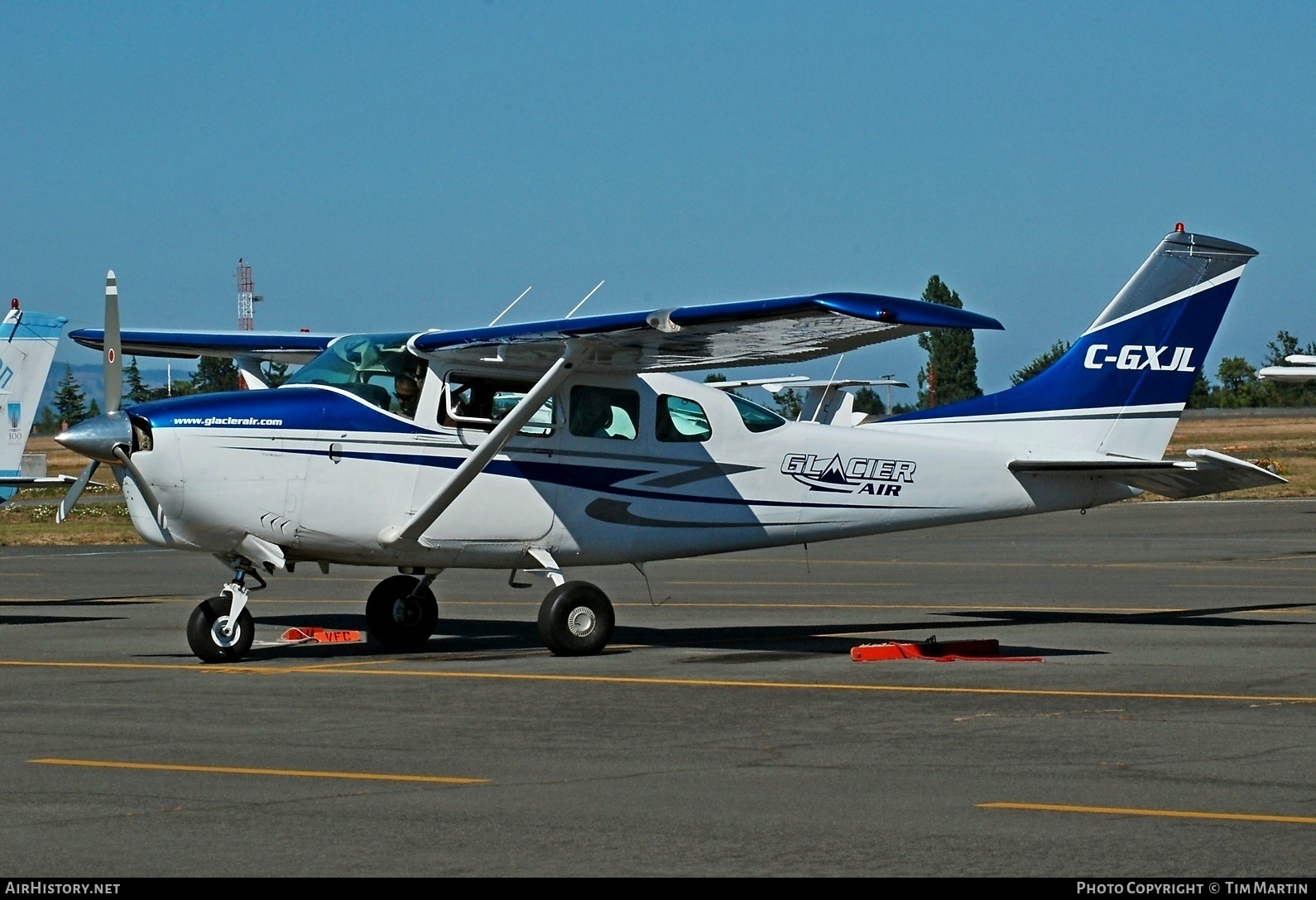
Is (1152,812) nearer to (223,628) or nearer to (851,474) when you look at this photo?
(223,628)

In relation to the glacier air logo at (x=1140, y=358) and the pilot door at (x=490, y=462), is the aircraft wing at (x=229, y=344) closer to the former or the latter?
the pilot door at (x=490, y=462)

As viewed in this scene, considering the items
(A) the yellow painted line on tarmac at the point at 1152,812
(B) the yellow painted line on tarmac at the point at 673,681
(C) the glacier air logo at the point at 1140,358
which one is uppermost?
(C) the glacier air logo at the point at 1140,358

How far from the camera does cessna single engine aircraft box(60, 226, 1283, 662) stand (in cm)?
1275

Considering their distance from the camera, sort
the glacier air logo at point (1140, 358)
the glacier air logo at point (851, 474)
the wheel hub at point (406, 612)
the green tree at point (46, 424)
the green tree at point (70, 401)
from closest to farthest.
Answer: the wheel hub at point (406, 612) → the glacier air logo at point (851, 474) → the glacier air logo at point (1140, 358) → the green tree at point (70, 401) → the green tree at point (46, 424)

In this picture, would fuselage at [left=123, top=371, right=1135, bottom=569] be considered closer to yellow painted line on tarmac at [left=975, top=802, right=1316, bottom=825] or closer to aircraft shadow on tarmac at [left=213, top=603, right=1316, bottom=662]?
aircraft shadow on tarmac at [left=213, top=603, right=1316, bottom=662]

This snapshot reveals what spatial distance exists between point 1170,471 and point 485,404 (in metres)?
6.14

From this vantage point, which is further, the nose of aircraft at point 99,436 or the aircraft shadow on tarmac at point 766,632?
the aircraft shadow on tarmac at point 766,632

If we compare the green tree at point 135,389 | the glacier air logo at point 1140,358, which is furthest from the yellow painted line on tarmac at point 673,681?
the glacier air logo at point 1140,358

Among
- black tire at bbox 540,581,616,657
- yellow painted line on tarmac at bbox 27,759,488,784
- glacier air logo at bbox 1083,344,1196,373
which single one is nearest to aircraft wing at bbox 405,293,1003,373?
black tire at bbox 540,581,616,657

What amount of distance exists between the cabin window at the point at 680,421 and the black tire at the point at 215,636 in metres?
3.69

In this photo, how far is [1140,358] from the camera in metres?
16.4

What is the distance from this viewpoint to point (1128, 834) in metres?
6.54

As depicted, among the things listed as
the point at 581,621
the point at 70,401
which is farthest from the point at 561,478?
the point at 70,401

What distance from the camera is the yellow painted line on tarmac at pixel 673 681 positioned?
35.3 feet
